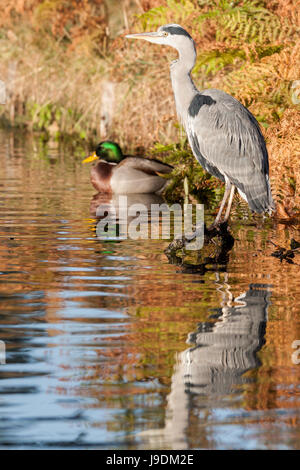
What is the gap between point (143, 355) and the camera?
6.43 metres

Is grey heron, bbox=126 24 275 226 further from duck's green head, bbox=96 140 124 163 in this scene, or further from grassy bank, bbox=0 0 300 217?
duck's green head, bbox=96 140 124 163

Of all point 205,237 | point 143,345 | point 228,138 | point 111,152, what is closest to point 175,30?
point 228,138

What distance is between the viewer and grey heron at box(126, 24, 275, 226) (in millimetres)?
10961

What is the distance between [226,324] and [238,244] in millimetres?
3992

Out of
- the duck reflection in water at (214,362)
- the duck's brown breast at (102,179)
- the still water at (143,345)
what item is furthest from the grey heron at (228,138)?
the duck's brown breast at (102,179)

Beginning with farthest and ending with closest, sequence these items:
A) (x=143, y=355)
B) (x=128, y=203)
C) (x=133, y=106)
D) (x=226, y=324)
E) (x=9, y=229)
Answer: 1. (x=133, y=106)
2. (x=128, y=203)
3. (x=9, y=229)
4. (x=226, y=324)
5. (x=143, y=355)

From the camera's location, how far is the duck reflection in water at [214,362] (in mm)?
5145

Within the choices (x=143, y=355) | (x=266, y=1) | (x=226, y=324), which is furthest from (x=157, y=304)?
(x=266, y=1)

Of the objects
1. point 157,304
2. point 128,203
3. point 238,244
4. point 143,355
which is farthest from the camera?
point 128,203

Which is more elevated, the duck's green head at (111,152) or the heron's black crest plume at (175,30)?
the heron's black crest plume at (175,30)

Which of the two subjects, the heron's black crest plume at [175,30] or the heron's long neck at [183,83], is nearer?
the heron's long neck at [183,83]

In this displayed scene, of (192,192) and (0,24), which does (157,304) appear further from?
(0,24)

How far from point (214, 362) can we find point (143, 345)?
0.62 metres

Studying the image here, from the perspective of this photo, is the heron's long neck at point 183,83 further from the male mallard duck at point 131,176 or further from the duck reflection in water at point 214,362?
the male mallard duck at point 131,176
